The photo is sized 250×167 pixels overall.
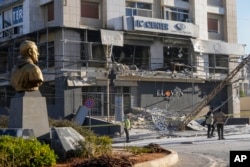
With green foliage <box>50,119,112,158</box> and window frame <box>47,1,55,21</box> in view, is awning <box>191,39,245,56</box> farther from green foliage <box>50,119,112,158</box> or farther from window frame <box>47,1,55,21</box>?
A: green foliage <box>50,119,112,158</box>

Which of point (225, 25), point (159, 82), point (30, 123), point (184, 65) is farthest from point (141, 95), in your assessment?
point (30, 123)

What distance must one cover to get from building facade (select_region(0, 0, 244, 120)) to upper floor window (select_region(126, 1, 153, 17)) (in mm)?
83

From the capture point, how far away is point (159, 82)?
40062mm

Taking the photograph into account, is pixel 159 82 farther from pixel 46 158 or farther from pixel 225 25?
pixel 46 158

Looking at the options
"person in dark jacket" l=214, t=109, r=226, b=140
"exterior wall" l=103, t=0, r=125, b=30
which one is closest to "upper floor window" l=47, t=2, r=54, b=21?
"exterior wall" l=103, t=0, r=125, b=30

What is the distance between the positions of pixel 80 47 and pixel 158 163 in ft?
81.9

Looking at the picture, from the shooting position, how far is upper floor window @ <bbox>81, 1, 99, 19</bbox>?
36.8 meters

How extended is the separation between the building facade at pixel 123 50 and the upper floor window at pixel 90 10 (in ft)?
0.25

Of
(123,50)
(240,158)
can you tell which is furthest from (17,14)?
(240,158)

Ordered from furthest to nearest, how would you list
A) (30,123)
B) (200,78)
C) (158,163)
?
Answer: (200,78)
(30,123)
(158,163)

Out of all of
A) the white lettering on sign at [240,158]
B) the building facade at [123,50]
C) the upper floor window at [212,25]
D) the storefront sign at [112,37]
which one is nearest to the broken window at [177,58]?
the building facade at [123,50]

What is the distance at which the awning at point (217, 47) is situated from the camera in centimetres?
4212

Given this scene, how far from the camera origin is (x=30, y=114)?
42.8ft

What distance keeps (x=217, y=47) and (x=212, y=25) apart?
2.97 metres
